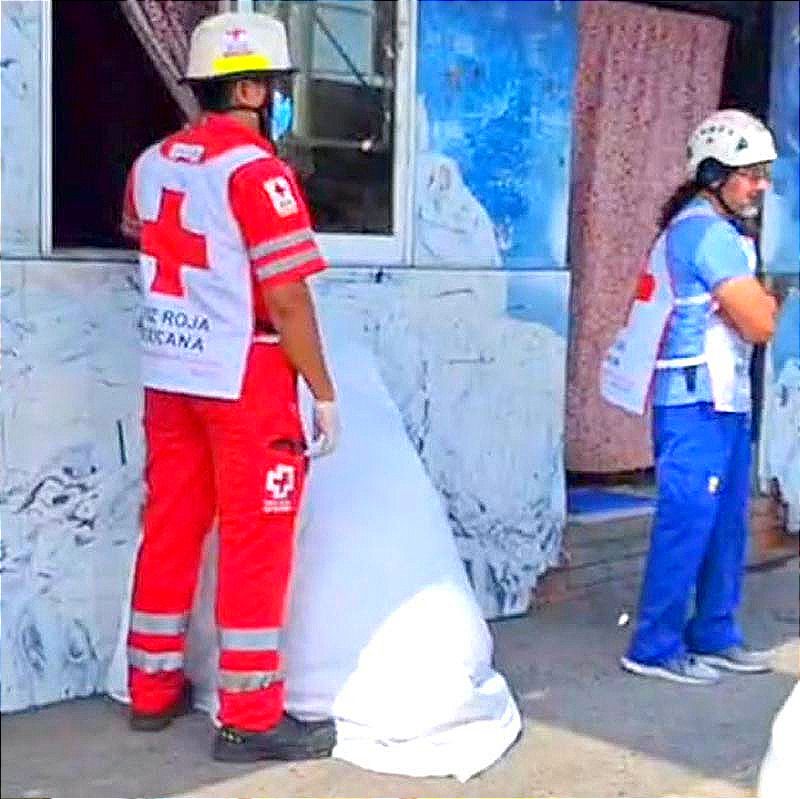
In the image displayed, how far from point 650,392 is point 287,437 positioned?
149 cm

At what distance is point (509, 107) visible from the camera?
20.6ft

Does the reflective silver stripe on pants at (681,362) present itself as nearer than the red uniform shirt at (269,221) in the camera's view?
No

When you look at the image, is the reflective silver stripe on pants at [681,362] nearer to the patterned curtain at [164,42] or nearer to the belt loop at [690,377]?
the belt loop at [690,377]

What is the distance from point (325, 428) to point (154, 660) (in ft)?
2.75

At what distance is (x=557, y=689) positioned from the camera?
5.44 metres

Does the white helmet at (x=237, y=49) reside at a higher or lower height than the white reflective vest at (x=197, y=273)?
higher

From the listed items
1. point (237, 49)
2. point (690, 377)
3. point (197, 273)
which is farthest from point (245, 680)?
point (690, 377)

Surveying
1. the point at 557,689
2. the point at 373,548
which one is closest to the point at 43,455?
the point at 373,548

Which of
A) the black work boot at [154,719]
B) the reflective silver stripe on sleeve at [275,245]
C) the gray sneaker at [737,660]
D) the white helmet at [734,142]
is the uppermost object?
the white helmet at [734,142]

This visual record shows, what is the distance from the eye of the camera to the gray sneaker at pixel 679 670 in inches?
220

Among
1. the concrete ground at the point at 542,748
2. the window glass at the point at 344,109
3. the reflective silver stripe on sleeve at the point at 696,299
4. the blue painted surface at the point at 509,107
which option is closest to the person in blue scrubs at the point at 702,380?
the reflective silver stripe on sleeve at the point at 696,299

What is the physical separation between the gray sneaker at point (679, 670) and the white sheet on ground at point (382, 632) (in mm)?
748

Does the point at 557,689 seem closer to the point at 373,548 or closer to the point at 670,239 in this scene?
the point at 373,548

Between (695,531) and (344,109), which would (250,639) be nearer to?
(695,531)
